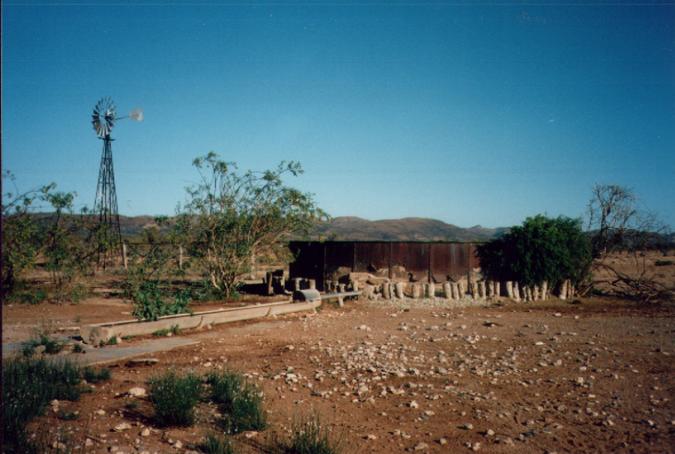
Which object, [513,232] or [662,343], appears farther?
[513,232]

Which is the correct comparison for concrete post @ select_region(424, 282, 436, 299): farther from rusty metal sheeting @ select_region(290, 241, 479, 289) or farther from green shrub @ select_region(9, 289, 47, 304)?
green shrub @ select_region(9, 289, 47, 304)

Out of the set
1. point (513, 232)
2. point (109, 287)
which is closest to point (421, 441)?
point (513, 232)

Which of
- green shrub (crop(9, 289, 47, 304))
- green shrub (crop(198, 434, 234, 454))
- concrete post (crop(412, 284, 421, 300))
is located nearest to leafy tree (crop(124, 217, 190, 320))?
green shrub (crop(9, 289, 47, 304))

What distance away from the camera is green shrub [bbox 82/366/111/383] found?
271 inches

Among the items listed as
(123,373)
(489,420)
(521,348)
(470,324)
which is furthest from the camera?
(470,324)

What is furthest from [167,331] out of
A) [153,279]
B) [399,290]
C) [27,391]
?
[399,290]

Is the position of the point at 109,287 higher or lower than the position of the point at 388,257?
lower

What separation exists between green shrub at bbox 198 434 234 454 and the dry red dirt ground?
158mm

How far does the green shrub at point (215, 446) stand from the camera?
4773mm

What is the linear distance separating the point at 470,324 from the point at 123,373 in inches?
→ 325

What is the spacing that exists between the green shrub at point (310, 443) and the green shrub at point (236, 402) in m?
0.54

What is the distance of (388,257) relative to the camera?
1925cm

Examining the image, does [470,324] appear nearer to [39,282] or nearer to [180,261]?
[180,261]

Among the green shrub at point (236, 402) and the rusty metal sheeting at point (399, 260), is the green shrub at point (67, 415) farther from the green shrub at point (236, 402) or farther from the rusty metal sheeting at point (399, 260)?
the rusty metal sheeting at point (399, 260)
